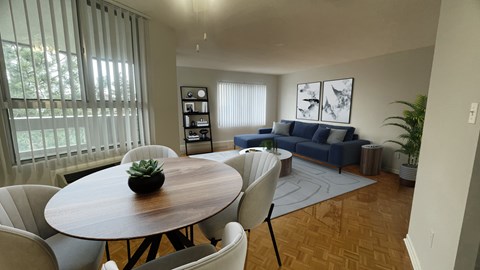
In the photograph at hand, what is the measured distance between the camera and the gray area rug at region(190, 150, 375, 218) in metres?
2.57

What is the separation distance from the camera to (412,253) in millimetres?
1676

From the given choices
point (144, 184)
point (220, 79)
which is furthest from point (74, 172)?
point (220, 79)

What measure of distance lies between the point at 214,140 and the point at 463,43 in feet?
16.8

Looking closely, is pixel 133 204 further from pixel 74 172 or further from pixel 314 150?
pixel 314 150

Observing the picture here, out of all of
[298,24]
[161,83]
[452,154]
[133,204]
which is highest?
[298,24]

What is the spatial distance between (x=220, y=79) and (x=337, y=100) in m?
3.05

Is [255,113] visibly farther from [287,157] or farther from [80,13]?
[80,13]

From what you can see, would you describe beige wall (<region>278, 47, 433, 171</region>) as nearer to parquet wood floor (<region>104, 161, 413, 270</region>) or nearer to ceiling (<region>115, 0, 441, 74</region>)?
ceiling (<region>115, 0, 441, 74</region>)

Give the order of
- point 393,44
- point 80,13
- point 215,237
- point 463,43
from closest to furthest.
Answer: point 463,43 → point 215,237 → point 80,13 → point 393,44

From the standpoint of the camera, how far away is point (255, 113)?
6414 millimetres

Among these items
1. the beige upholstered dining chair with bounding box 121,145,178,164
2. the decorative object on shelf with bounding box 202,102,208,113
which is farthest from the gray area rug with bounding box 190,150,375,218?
the decorative object on shelf with bounding box 202,102,208,113

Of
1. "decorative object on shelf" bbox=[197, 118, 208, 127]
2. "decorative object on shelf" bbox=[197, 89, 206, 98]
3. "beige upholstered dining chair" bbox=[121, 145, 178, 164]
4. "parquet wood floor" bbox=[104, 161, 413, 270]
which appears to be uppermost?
"decorative object on shelf" bbox=[197, 89, 206, 98]

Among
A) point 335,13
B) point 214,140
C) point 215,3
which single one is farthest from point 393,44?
point 214,140

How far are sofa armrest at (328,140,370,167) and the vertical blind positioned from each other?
3.14m
